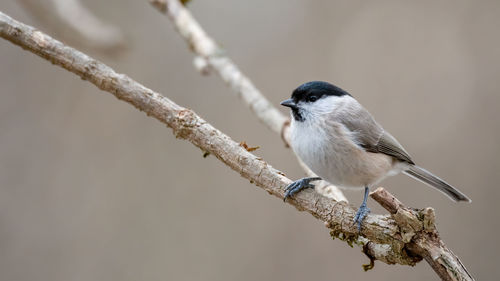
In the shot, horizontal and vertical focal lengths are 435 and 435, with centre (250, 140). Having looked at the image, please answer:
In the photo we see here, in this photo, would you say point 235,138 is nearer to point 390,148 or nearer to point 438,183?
point 390,148

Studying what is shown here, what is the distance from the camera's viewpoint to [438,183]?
116 inches

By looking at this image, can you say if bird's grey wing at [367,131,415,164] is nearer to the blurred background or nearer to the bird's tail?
the bird's tail

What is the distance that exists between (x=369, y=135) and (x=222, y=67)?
49.3 inches

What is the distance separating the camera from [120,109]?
17.0 feet

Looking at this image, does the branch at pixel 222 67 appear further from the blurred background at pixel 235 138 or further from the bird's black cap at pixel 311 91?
the blurred background at pixel 235 138

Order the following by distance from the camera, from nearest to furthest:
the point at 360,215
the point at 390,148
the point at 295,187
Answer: the point at 360,215 → the point at 295,187 → the point at 390,148

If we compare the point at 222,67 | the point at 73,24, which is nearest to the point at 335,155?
the point at 222,67

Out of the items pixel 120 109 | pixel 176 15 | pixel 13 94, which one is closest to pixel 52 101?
pixel 13 94

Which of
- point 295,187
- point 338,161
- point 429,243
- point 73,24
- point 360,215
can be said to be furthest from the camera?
point 73,24

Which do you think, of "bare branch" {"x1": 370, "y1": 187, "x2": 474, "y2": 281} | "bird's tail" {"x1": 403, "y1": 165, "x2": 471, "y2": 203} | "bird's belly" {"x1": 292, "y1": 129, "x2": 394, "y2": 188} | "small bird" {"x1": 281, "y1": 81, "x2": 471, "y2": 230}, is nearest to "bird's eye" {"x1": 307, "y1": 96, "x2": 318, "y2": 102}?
"small bird" {"x1": 281, "y1": 81, "x2": 471, "y2": 230}

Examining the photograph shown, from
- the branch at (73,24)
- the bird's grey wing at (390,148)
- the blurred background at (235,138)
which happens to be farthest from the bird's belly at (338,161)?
the branch at (73,24)

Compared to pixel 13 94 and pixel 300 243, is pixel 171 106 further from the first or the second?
pixel 13 94

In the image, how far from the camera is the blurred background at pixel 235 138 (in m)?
4.43

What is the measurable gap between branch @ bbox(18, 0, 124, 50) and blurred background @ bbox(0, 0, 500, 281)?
10cm
